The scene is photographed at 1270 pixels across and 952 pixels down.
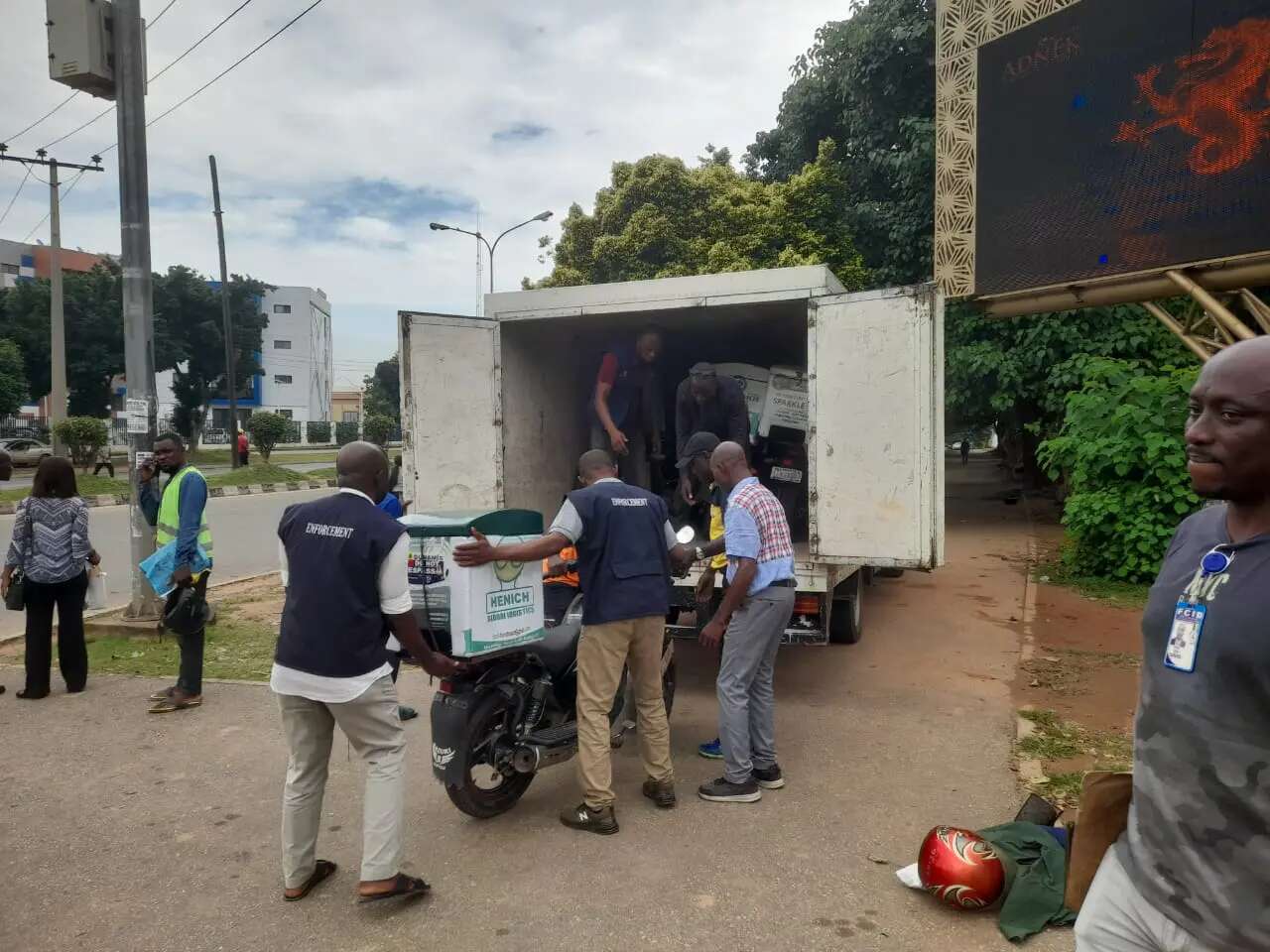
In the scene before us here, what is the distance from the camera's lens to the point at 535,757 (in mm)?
3834

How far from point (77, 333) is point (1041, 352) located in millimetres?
32990

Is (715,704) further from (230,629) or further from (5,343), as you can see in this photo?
(5,343)

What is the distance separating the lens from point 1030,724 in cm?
502

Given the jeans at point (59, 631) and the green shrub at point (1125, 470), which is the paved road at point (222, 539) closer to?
the jeans at point (59, 631)

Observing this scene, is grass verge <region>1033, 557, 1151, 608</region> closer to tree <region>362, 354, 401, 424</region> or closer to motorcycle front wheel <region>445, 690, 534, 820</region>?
motorcycle front wheel <region>445, 690, 534, 820</region>

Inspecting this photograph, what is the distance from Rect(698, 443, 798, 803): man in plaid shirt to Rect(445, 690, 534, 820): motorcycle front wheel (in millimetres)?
882

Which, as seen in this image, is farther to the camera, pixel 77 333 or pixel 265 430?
pixel 77 333

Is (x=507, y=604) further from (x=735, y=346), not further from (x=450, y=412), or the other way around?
(x=735, y=346)

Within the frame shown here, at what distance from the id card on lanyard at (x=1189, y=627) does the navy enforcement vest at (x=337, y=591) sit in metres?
2.32

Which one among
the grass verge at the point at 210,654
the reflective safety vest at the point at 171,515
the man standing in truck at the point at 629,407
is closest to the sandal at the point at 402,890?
the reflective safety vest at the point at 171,515

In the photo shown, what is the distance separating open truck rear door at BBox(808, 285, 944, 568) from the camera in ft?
16.0

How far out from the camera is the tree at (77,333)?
3234 cm

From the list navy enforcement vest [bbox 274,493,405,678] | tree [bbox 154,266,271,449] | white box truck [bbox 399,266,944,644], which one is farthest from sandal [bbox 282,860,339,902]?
tree [bbox 154,266,271,449]

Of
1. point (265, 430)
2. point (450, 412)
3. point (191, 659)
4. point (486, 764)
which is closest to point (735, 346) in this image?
point (450, 412)
